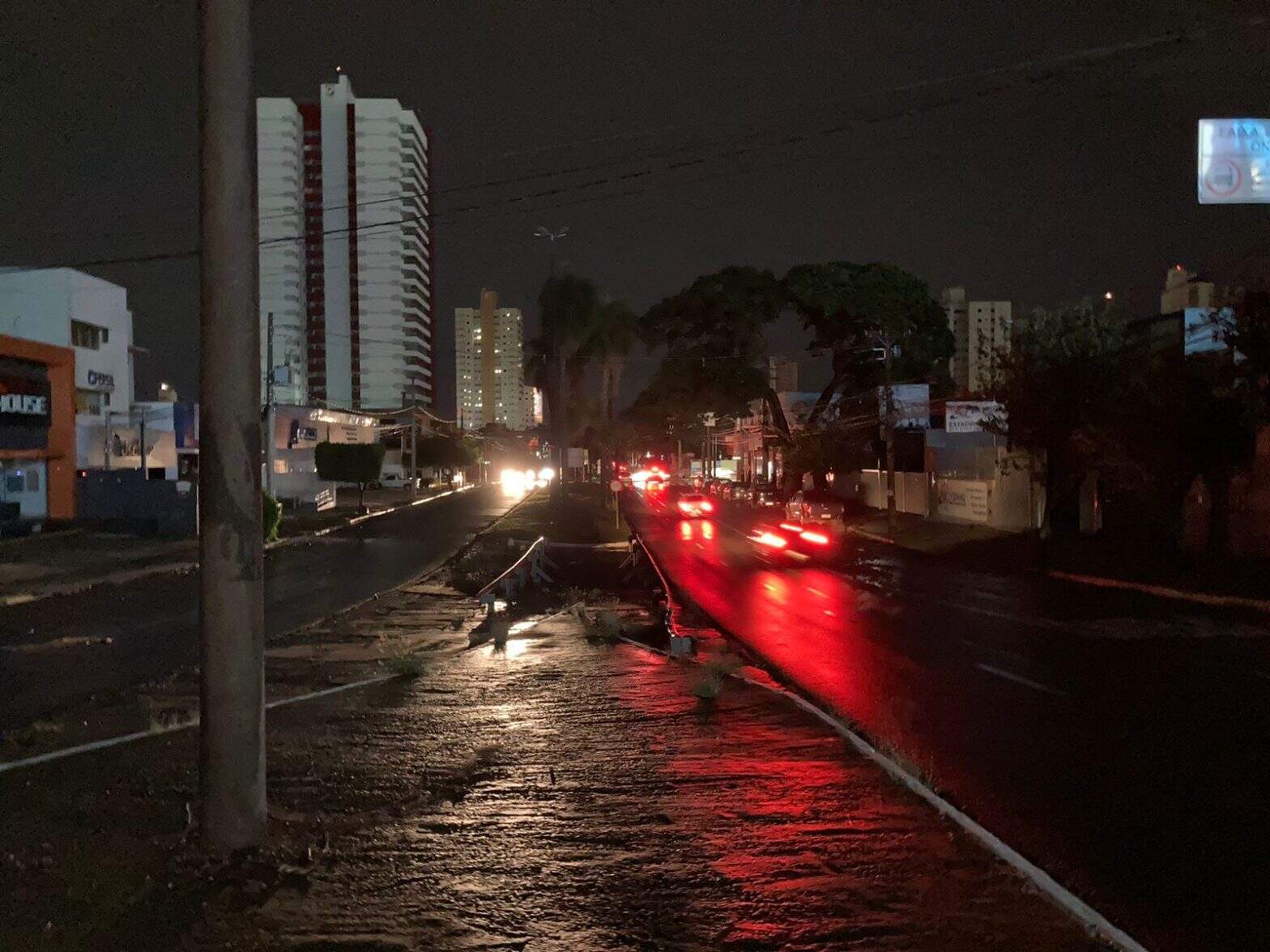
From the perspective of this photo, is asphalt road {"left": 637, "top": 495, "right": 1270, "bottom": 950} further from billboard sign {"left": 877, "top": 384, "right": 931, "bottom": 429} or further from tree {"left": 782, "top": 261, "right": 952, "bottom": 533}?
tree {"left": 782, "top": 261, "right": 952, "bottom": 533}

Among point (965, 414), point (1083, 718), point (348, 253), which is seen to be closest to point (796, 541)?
point (965, 414)

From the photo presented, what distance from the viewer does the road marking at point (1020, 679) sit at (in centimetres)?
1185

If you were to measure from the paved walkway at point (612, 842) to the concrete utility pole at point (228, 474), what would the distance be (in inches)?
27.0

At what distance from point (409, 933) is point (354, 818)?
68.9 inches

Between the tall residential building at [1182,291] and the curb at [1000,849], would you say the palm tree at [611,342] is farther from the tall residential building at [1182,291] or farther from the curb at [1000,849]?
the curb at [1000,849]

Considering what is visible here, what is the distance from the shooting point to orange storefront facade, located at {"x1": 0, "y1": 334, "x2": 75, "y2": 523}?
37.9 metres

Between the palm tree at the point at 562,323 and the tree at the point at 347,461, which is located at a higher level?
the palm tree at the point at 562,323

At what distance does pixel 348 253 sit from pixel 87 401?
73.4m

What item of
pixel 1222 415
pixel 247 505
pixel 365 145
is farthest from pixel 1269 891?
pixel 365 145

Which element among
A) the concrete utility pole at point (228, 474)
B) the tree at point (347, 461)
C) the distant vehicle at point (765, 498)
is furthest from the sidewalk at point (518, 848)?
the tree at point (347, 461)

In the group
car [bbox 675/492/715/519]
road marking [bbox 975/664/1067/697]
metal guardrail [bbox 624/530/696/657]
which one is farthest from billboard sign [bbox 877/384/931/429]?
road marking [bbox 975/664/1067/697]

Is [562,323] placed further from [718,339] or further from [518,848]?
[518,848]

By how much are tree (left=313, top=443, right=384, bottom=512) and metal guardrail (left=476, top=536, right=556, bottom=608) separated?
40.4 meters

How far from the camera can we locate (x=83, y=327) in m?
53.2
